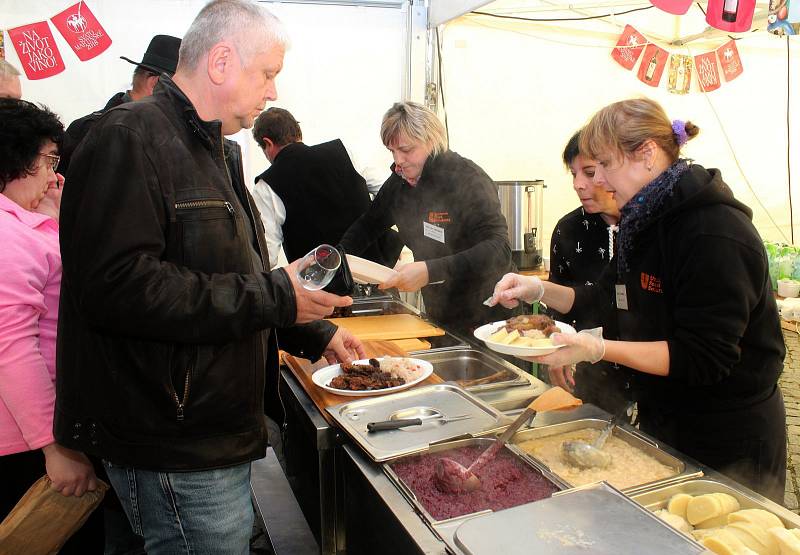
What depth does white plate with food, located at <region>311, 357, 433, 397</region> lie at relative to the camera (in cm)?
199

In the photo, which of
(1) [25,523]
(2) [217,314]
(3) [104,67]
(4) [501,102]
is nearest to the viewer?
(2) [217,314]

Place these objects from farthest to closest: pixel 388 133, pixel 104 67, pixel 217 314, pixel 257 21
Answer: pixel 104 67 → pixel 388 133 → pixel 257 21 → pixel 217 314

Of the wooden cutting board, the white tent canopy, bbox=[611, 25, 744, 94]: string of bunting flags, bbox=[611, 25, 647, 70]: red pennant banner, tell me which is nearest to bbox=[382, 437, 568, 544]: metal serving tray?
the wooden cutting board

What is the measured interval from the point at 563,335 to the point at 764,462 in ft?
2.33

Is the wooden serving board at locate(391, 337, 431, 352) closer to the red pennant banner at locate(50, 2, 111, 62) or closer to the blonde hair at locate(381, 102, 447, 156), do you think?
the blonde hair at locate(381, 102, 447, 156)

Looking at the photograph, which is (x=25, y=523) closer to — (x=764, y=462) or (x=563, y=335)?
(x=563, y=335)

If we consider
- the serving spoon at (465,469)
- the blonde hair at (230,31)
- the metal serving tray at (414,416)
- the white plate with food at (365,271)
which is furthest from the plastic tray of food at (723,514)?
the blonde hair at (230,31)

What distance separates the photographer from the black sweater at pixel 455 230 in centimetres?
280

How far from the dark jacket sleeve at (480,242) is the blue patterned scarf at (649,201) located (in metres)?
1.03

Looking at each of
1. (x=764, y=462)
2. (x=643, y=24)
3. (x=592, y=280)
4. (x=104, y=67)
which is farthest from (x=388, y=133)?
(x=643, y=24)

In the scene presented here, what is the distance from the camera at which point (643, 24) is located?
531cm

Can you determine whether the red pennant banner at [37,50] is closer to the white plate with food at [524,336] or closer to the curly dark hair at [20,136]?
the curly dark hair at [20,136]

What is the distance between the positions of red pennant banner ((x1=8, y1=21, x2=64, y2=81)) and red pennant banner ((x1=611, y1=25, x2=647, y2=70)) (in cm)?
421

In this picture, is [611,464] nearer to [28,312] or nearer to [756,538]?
[756,538]
